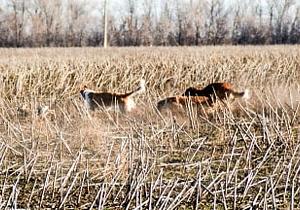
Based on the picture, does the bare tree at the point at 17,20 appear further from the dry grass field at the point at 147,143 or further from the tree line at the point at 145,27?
the dry grass field at the point at 147,143

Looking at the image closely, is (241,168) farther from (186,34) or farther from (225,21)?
(225,21)

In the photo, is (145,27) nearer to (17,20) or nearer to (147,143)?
(17,20)

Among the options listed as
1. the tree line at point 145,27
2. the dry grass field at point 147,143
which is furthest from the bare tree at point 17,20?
the dry grass field at point 147,143

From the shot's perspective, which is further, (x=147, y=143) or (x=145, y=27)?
(x=145, y=27)

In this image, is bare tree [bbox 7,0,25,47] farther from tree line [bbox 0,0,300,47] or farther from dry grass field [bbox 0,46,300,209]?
dry grass field [bbox 0,46,300,209]

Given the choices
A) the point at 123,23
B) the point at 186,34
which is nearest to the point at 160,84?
the point at 186,34

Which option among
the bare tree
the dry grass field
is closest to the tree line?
the bare tree

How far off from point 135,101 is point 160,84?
107 inches

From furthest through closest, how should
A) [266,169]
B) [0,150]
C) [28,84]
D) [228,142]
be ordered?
[28,84] < [228,142] < [266,169] < [0,150]

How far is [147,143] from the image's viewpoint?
414 cm

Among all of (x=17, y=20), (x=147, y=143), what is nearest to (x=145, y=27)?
(x=17, y=20)

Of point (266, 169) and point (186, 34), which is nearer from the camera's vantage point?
point (266, 169)

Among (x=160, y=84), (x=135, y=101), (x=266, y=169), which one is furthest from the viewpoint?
(x=160, y=84)

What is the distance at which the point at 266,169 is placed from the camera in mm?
4391
